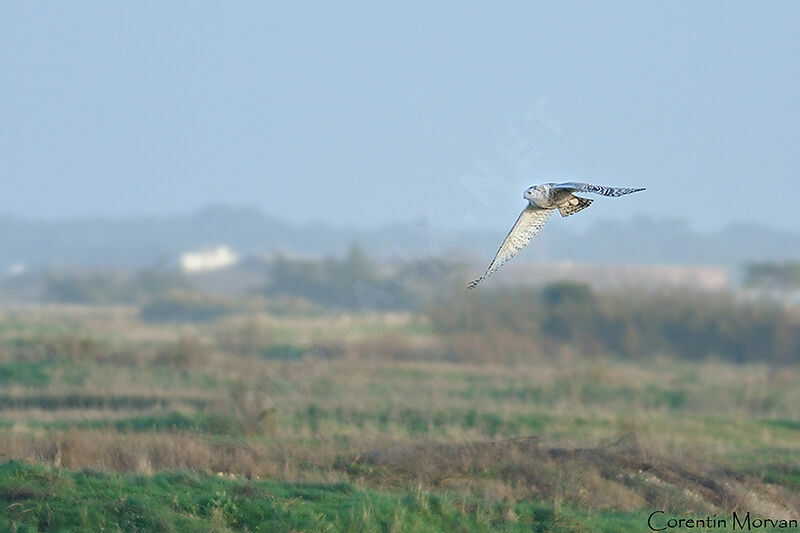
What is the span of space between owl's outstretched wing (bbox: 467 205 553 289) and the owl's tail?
153mm

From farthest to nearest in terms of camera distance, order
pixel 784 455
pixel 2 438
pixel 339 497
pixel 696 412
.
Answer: pixel 696 412
pixel 784 455
pixel 2 438
pixel 339 497

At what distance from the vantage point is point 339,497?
14359 millimetres

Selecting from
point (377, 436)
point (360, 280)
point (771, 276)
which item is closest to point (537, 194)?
point (377, 436)

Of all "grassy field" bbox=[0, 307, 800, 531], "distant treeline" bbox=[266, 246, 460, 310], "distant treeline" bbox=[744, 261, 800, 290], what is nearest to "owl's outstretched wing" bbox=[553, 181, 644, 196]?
"grassy field" bbox=[0, 307, 800, 531]

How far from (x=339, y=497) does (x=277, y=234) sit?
92.3 m

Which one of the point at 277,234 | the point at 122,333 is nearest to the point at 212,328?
the point at 122,333

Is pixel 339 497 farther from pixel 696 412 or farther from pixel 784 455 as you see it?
pixel 696 412

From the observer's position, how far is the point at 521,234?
10766 mm

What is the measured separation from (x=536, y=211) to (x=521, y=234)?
0.76ft

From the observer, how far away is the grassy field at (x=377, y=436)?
45.2 feet

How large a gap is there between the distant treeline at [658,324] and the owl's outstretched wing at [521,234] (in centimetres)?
3638

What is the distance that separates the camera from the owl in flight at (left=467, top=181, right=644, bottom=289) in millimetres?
10422

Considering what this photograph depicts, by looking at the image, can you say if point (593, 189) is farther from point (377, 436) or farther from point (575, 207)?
point (377, 436)

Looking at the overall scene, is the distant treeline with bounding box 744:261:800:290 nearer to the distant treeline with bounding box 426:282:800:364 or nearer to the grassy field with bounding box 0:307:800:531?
the distant treeline with bounding box 426:282:800:364
